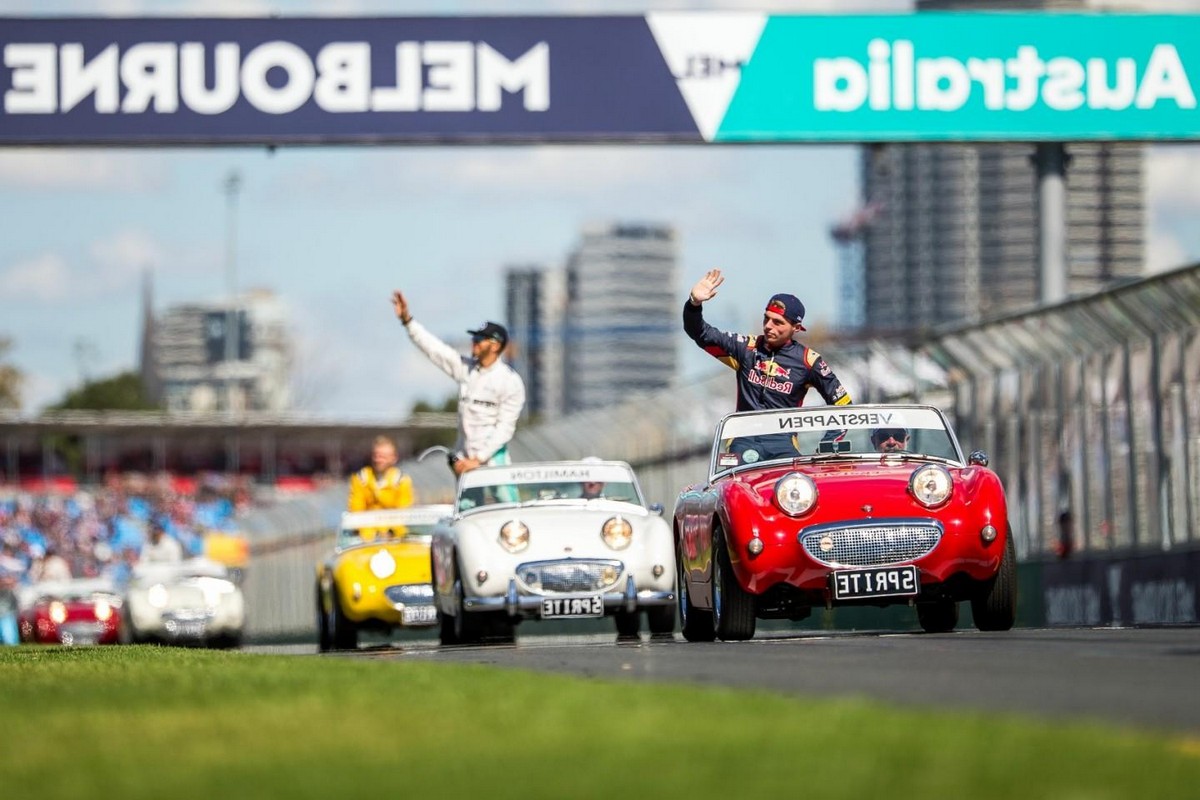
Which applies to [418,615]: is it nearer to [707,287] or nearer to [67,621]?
[707,287]

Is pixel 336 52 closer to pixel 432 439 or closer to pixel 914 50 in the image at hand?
pixel 914 50

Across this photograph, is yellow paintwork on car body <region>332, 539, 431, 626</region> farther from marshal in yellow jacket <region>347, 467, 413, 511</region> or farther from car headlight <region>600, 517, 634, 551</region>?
car headlight <region>600, 517, 634, 551</region>

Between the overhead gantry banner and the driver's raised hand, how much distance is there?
9518mm

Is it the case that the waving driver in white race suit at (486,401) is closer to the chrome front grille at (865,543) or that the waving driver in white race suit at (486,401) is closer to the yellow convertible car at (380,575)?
the yellow convertible car at (380,575)

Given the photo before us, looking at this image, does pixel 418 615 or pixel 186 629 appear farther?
pixel 186 629

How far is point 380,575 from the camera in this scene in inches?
768

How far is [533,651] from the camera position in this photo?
13.6 m

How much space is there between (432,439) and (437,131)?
9661 centimetres

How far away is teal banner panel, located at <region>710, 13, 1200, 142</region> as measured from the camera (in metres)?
24.5

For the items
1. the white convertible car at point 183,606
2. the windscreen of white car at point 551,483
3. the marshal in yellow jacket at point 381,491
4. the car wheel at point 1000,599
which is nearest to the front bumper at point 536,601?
the windscreen of white car at point 551,483

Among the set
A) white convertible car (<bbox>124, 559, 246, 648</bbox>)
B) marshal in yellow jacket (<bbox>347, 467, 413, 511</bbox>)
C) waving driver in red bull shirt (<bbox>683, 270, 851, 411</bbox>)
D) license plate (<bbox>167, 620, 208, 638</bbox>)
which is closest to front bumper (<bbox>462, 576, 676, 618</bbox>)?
waving driver in red bull shirt (<bbox>683, 270, 851, 411</bbox>)

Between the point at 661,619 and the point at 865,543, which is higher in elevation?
the point at 865,543

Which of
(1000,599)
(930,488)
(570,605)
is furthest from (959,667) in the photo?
(570,605)

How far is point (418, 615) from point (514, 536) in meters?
4.31
